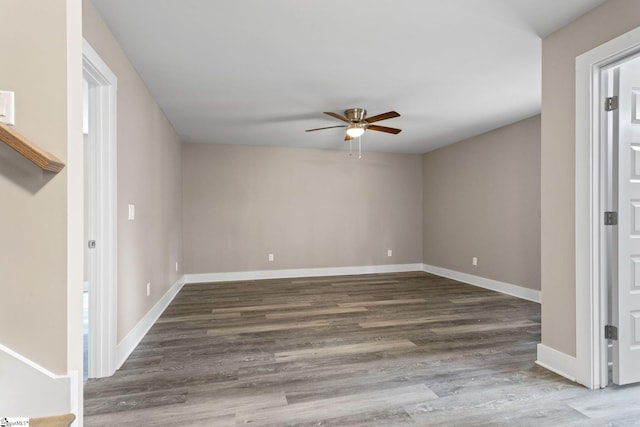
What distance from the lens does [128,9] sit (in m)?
1.90

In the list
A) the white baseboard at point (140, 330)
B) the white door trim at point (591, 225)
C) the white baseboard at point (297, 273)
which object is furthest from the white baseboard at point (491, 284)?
the white baseboard at point (140, 330)

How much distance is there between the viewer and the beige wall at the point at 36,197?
0.99 meters

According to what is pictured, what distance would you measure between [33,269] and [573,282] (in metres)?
2.80

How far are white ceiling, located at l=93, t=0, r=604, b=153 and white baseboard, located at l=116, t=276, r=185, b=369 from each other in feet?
A: 7.19

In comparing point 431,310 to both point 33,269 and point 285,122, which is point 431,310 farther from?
point 33,269

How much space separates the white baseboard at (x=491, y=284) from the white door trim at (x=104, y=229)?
4525 mm

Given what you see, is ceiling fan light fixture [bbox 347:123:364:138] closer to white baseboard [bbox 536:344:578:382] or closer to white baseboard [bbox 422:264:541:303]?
white baseboard [bbox 536:344:578:382]

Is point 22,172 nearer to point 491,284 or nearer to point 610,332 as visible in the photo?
point 610,332

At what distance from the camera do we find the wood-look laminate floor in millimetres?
1714

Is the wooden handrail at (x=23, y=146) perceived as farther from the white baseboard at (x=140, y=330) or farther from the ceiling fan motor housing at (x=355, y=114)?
the ceiling fan motor housing at (x=355, y=114)

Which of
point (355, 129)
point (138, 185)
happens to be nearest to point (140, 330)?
point (138, 185)

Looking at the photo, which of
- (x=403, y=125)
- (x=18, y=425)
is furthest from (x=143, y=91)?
(x=403, y=125)

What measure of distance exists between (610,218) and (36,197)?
9.41 ft

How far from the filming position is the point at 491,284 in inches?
183
